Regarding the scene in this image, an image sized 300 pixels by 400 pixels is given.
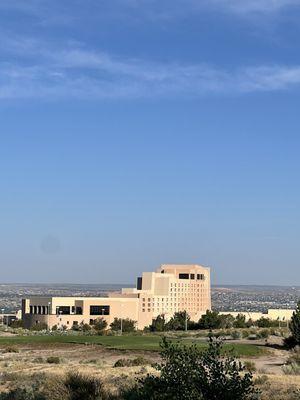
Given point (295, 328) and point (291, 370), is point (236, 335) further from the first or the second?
point (291, 370)

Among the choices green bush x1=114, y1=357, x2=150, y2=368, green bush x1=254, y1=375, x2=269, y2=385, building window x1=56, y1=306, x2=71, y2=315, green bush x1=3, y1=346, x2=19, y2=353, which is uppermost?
building window x1=56, y1=306, x2=71, y2=315

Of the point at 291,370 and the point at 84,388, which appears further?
the point at 291,370

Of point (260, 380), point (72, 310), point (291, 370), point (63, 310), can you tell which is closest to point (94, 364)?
point (291, 370)

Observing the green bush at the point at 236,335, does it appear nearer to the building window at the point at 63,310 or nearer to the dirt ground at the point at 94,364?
the dirt ground at the point at 94,364

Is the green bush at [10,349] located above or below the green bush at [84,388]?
below

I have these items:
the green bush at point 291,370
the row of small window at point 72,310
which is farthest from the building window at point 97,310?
the green bush at point 291,370

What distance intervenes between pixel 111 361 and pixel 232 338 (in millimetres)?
24376

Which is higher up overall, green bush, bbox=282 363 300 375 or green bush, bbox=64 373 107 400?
green bush, bbox=64 373 107 400

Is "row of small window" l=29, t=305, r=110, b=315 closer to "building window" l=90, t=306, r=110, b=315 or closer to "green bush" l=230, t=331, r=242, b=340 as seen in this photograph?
"building window" l=90, t=306, r=110, b=315

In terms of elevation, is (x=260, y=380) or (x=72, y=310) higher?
(x=72, y=310)

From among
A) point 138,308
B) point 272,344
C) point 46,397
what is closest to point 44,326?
point 138,308

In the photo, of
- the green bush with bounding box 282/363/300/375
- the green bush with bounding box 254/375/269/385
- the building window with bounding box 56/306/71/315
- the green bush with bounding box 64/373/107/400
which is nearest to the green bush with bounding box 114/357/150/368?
the green bush with bounding box 282/363/300/375

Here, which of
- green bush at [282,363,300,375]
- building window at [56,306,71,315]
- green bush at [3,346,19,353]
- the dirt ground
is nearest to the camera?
the dirt ground

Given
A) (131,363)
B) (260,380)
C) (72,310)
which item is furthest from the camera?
(72,310)
